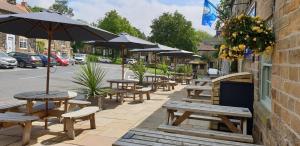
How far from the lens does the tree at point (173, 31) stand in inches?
2485

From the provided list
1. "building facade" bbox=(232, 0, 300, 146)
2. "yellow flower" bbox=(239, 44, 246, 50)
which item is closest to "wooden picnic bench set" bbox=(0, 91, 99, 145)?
"yellow flower" bbox=(239, 44, 246, 50)

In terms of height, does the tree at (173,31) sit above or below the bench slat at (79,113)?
above

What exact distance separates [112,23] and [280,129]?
63085 mm

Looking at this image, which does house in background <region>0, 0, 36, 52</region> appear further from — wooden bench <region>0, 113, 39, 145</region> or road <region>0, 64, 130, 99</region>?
wooden bench <region>0, 113, 39, 145</region>

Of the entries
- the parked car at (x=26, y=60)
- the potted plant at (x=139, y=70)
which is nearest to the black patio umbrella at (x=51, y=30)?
the potted plant at (x=139, y=70)

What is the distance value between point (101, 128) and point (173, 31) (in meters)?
57.8

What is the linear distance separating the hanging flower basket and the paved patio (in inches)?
105

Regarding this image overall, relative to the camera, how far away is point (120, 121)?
7637mm

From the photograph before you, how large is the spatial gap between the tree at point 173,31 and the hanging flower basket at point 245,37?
2299 inches

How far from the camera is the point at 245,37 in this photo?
4188 mm

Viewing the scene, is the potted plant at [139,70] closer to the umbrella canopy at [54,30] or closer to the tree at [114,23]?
the umbrella canopy at [54,30]

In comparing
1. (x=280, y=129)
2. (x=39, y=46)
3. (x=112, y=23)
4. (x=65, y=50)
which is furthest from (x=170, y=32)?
(x=280, y=129)

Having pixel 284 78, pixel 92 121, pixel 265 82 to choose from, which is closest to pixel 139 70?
pixel 92 121

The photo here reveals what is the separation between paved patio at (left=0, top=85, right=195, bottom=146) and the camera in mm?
5668
